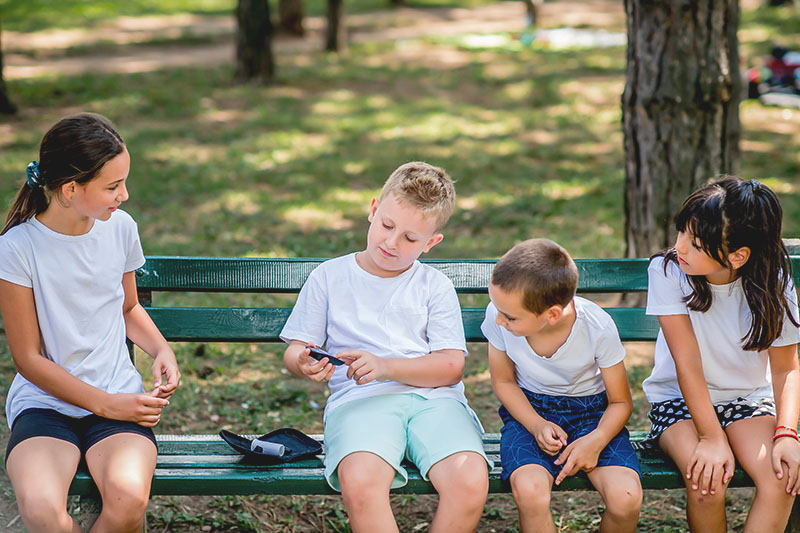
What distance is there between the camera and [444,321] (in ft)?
10.0

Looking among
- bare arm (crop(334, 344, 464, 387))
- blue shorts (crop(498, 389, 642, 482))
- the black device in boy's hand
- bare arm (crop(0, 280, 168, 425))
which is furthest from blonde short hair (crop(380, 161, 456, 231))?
bare arm (crop(0, 280, 168, 425))

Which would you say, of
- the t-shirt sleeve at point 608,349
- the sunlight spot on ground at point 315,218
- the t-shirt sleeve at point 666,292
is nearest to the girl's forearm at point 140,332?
the t-shirt sleeve at point 608,349

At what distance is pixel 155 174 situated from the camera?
8.64 metres

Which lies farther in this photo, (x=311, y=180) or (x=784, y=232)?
(x=311, y=180)

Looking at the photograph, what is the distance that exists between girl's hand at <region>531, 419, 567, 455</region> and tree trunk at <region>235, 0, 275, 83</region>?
37.1 feet

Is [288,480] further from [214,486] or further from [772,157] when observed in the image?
[772,157]

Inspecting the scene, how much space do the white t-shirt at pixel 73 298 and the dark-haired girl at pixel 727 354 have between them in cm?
178

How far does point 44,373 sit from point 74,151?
693 mm

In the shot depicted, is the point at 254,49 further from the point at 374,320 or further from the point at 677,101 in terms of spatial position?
the point at 374,320

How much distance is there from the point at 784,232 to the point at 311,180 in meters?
4.24

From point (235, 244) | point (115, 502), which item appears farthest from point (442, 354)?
point (235, 244)

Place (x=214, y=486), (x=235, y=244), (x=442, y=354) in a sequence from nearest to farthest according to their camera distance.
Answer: (x=214, y=486) < (x=442, y=354) < (x=235, y=244)

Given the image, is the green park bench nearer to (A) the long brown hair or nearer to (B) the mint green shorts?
(B) the mint green shorts

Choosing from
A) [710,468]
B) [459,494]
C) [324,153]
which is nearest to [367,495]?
[459,494]
